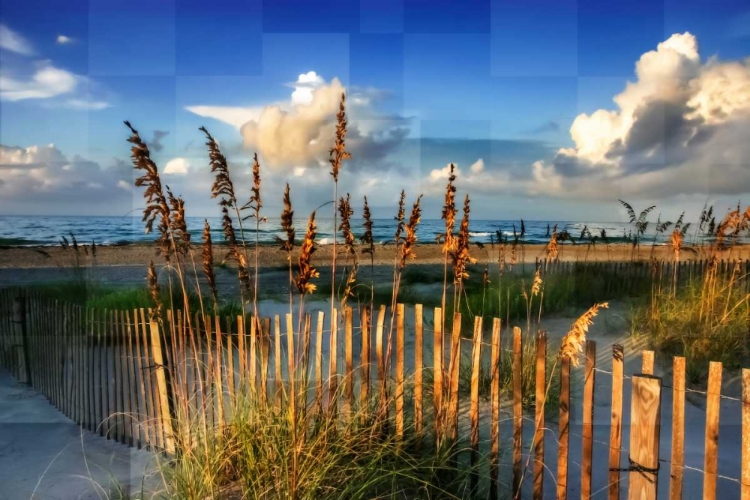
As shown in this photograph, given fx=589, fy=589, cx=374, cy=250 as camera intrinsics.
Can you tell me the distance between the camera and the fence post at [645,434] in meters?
2.71

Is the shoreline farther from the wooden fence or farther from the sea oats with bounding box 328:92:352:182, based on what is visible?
the sea oats with bounding box 328:92:352:182

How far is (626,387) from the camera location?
645 centimetres

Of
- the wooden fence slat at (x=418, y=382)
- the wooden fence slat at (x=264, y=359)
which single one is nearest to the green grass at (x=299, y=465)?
the wooden fence slat at (x=264, y=359)

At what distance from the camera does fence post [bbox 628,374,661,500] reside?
2.71 m

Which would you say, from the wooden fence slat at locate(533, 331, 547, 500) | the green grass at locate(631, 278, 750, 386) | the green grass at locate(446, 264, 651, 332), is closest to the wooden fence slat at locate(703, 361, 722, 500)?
the wooden fence slat at locate(533, 331, 547, 500)

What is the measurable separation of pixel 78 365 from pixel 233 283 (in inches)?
362

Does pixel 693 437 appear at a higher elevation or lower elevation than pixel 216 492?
lower

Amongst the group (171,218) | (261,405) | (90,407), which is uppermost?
(171,218)

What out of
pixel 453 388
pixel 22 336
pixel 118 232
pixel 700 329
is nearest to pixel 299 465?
pixel 453 388

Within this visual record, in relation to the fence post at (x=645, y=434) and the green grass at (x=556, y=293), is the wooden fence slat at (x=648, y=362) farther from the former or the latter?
the green grass at (x=556, y=293)

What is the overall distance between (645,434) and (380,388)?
1758 mm

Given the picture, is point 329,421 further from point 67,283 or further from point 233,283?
point 233,283

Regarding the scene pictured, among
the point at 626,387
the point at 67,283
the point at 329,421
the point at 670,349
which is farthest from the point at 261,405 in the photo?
the point at 67,283

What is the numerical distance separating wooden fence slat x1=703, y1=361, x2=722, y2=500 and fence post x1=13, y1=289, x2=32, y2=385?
7746mm
